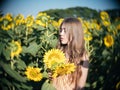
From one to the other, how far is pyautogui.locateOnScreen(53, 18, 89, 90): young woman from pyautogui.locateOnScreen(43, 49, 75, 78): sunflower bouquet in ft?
0.28

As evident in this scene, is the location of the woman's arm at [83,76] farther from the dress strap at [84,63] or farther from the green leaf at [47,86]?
the green leaf at [47,86]

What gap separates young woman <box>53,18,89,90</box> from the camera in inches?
42.4

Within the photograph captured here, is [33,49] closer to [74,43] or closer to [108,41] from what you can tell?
[74,43]

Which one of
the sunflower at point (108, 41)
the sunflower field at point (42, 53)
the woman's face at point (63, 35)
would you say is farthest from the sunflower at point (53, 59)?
the sunflower at point (108, 41)

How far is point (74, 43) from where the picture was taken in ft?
3.76

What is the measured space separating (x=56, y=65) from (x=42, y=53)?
0.61 ft

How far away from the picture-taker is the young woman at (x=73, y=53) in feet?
3.53

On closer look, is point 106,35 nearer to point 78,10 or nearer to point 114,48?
point 114,48

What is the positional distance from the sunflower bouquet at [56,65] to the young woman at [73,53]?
85mm

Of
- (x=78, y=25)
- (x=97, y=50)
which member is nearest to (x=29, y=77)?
(x=78, y=25)

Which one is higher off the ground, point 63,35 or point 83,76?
point 63,35

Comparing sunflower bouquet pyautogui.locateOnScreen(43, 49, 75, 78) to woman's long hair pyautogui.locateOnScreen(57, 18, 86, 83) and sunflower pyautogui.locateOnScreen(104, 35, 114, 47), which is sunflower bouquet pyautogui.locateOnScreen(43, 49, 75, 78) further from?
sunflower pyautogui.locateOnScreen(104, 35, 114, 47)

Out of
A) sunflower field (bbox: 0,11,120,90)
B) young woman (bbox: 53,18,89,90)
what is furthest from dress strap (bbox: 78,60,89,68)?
sunflower field (bbox: 0,11,120,90)

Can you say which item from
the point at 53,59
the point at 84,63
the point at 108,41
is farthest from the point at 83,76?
the point at 108,41
